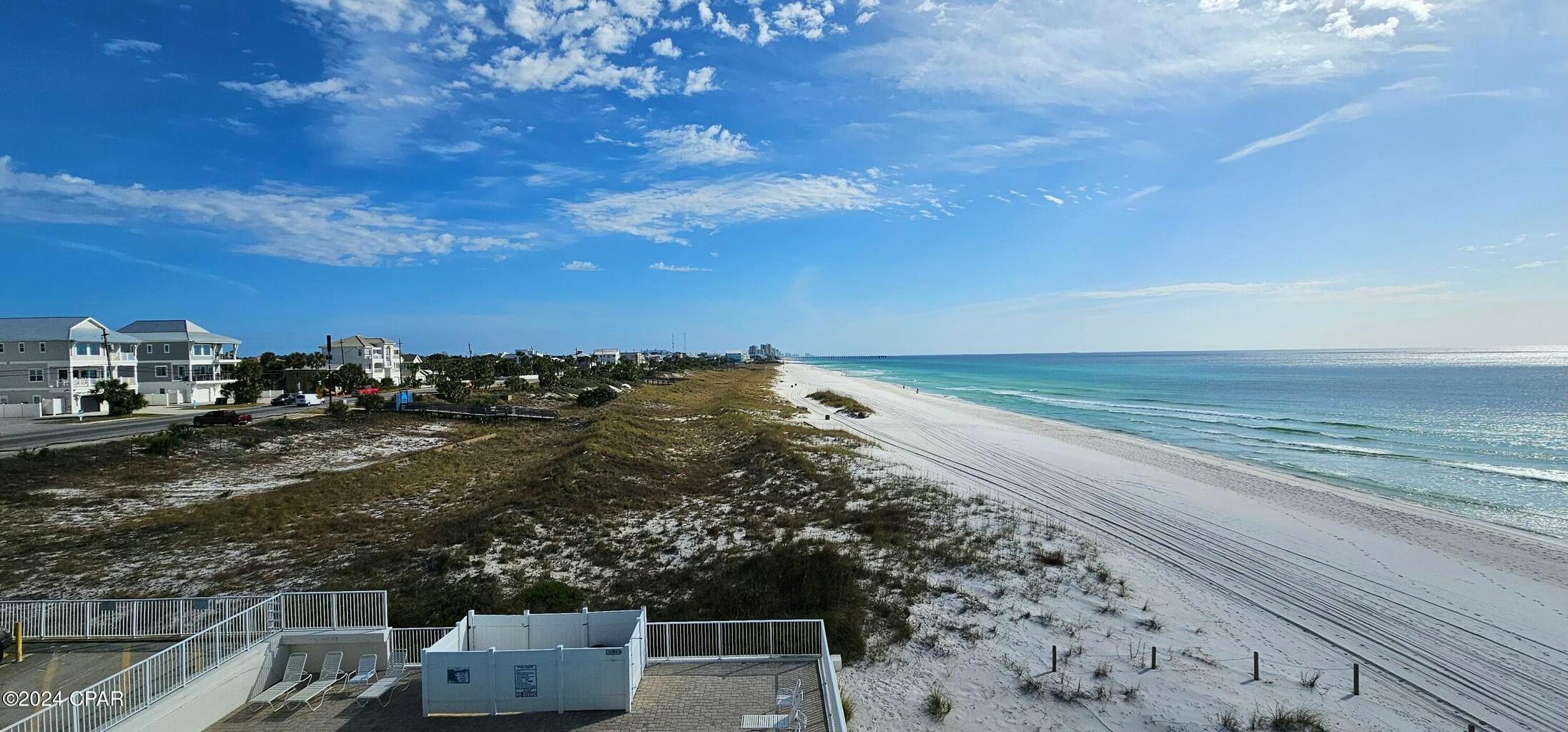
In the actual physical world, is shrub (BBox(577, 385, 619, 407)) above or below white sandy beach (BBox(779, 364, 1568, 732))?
above

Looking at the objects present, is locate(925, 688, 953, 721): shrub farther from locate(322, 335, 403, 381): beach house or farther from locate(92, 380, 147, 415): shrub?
locate(322, 335, 403, 381): beach house

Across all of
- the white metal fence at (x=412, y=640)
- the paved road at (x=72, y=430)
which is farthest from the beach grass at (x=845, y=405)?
the white metal fence at (x=412, y=640)

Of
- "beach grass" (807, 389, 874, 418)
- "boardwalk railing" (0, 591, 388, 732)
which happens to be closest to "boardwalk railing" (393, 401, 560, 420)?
"beach grass" (807, 389, 874, 418)

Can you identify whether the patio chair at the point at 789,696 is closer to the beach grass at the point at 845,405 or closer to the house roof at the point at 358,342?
the beach grass at the point at 845,405

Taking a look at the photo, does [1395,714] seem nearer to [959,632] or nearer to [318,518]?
[959,632]

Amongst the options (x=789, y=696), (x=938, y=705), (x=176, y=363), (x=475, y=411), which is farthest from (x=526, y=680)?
→ (x=176, y=363)

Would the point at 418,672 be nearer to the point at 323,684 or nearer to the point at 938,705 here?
the point at 323,684
